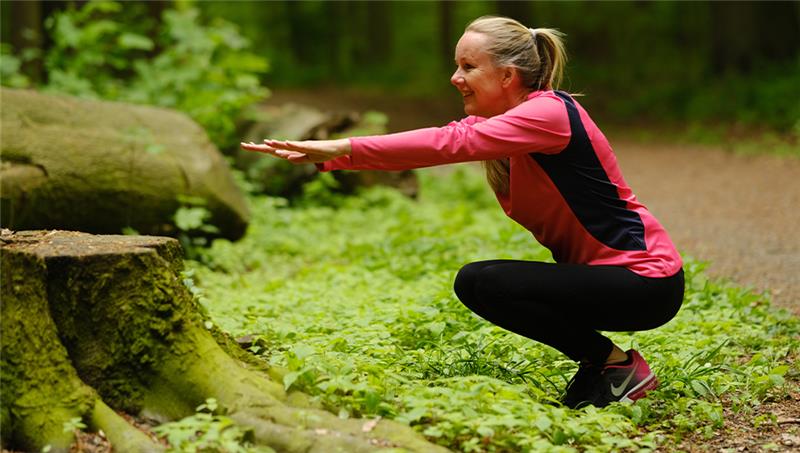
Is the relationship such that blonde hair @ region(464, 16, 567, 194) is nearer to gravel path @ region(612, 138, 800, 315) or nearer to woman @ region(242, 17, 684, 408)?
woman @ region(242, 17, 684, 408)

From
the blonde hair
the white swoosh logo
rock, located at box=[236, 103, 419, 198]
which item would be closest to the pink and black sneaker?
the white swoosh logo

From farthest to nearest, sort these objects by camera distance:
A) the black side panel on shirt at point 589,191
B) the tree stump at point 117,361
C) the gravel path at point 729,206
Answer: the gravel path at point 729,206 < the black side panel on shirt at point 589,191 < the tree stump at point 117,361

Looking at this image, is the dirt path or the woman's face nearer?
the woman's face

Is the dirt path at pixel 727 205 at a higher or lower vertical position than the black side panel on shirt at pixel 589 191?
lower

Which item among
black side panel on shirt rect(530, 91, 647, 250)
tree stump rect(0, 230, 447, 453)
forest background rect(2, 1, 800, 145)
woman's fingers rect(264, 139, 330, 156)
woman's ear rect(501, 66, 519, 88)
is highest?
woman's ear rect(501, 66, 519, 88)

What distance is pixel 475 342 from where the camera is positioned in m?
4.61

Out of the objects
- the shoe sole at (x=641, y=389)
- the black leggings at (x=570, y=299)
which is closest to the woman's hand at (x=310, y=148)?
the black leggings at (x=570, y=299)

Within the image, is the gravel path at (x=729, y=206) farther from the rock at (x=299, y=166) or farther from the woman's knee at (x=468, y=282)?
the rock at (x=299, y=166)

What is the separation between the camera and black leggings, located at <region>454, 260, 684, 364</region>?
3799mm

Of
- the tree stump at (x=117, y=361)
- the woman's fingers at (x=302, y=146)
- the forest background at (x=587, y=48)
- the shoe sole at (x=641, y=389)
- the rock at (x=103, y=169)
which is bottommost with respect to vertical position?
the forest background at (x=587, y=48)

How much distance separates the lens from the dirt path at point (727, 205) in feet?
24.7

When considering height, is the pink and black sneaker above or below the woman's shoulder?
below

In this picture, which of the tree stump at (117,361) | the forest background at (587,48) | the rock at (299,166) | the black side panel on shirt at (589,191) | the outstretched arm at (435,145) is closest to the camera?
the tree stump at (117,361)

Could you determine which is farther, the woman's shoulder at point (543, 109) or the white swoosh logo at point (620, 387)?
the white swoosh logo at point (620, 387)
